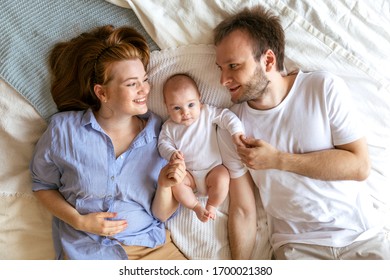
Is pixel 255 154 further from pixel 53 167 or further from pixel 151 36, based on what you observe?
pixel 53 167

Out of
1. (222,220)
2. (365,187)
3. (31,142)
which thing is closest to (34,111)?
(31,142)

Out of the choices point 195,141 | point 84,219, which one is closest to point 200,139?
point 195,141

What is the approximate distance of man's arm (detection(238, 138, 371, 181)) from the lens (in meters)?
1.28

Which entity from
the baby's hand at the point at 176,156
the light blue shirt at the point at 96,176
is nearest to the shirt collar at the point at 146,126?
the light blue shirt at the point at 96,176

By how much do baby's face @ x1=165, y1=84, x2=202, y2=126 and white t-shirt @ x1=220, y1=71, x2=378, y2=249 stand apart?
0.13m

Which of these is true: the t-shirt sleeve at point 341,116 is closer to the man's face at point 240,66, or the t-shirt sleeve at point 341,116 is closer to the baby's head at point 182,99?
the man's face at point 240,66

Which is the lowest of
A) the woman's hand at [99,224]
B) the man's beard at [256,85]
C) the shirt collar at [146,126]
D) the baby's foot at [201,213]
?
the woman's hand at [99,224]

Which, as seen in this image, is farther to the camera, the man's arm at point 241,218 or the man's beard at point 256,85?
the man's arm at point 241,218

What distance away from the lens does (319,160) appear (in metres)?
1.28

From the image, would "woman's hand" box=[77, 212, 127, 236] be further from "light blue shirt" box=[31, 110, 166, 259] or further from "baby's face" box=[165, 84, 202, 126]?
"baby's face" box=[165, 84, 202, 126]

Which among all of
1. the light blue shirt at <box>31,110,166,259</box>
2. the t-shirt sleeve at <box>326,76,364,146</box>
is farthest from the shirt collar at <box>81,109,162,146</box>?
the t-shirt sleeve at <box>326,76,364,146</box>

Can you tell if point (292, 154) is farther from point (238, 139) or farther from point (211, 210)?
point (211, 210)

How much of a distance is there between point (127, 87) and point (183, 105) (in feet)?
0.62

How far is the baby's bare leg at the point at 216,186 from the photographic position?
4.38ft
